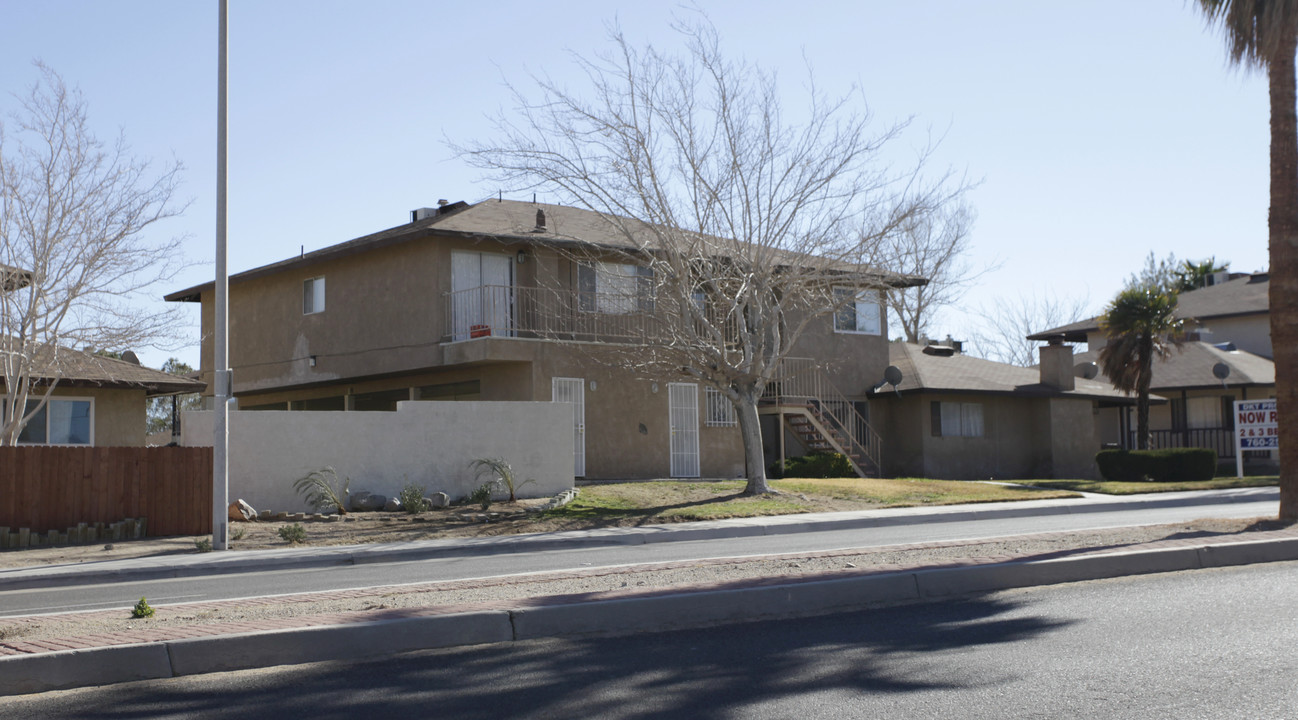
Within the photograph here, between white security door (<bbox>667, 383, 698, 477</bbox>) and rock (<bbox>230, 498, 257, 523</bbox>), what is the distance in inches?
447

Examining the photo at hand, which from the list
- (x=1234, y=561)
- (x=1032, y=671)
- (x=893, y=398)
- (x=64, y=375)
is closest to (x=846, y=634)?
(x=1032, y=671)

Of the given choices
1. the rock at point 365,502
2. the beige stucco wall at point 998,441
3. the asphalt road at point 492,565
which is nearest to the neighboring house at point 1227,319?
the beige stucco wall at point 998,441

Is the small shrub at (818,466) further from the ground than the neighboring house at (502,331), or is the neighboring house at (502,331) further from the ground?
the neighboring house at (502,331)

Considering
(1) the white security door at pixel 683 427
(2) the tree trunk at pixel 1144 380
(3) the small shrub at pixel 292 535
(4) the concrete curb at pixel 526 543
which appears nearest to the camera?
(4) the concrete curb at pixel 526 543

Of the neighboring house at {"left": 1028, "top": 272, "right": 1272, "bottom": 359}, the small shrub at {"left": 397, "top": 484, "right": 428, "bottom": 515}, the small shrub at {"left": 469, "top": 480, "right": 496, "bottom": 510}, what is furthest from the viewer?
the neighboring house at {"left": 1028, "top": 272, "right": 1272, "bottom": 359}

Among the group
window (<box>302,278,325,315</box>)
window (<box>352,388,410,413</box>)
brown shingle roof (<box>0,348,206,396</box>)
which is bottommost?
window (<box>352,388,410,413</box>)

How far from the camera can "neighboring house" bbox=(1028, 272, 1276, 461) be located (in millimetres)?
37719

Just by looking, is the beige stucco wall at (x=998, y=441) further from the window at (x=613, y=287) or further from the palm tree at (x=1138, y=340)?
the window at (x=613, y=287)

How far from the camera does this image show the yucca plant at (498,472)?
2114 cm

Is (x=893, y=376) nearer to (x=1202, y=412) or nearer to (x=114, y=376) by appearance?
(x=1202, y=412)

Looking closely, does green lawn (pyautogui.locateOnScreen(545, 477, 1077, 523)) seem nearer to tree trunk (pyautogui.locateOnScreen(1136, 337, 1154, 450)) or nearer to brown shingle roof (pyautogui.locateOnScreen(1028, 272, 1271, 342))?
tree trunk (pyautogui.locateOnScreen(1136, 337, 1154, 450))

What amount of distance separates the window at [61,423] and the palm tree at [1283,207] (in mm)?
23517

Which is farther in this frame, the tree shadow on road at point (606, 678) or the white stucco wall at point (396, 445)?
the white stucco wall at point (396, 445)

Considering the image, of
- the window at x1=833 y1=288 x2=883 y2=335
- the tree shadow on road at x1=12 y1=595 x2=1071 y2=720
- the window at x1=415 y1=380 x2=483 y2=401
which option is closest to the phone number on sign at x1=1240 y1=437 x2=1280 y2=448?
the window at x1=833 y1=288 x2=883 y2=335
